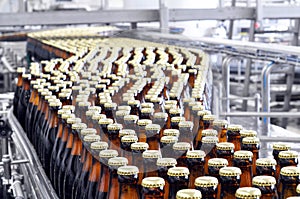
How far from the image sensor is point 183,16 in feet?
11.3

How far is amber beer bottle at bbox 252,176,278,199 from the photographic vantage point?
30.8 inches

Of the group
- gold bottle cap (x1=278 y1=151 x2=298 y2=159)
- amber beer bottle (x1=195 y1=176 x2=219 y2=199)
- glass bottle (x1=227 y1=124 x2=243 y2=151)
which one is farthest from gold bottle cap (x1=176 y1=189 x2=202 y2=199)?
glass bottle (x1=227 y1=124 x2=243 y2=151)

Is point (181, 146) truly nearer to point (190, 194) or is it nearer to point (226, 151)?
point (226, 151)

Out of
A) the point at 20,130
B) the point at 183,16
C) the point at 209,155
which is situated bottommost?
the point at 20,130

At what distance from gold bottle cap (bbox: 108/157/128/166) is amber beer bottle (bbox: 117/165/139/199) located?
0.08 feet

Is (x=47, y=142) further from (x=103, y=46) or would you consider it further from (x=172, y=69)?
(x=103, y=46)

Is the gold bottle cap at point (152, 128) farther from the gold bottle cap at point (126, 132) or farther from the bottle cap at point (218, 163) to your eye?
the bottle cap at point (218, 163)

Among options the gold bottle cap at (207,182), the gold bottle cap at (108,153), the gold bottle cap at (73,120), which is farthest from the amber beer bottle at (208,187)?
the gold bottle cap at (73,120)

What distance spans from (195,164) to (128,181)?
130 millimetres

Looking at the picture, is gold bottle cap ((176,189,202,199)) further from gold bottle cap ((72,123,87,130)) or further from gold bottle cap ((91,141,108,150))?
gold bottle cap ((72,123,87,130))

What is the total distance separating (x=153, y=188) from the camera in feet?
2.59

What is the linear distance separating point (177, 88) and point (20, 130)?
0.56 m

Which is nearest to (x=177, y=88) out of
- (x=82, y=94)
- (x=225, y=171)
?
(x=82, y=94)

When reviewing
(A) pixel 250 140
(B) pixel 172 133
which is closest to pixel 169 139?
(B) pixel 172 133
